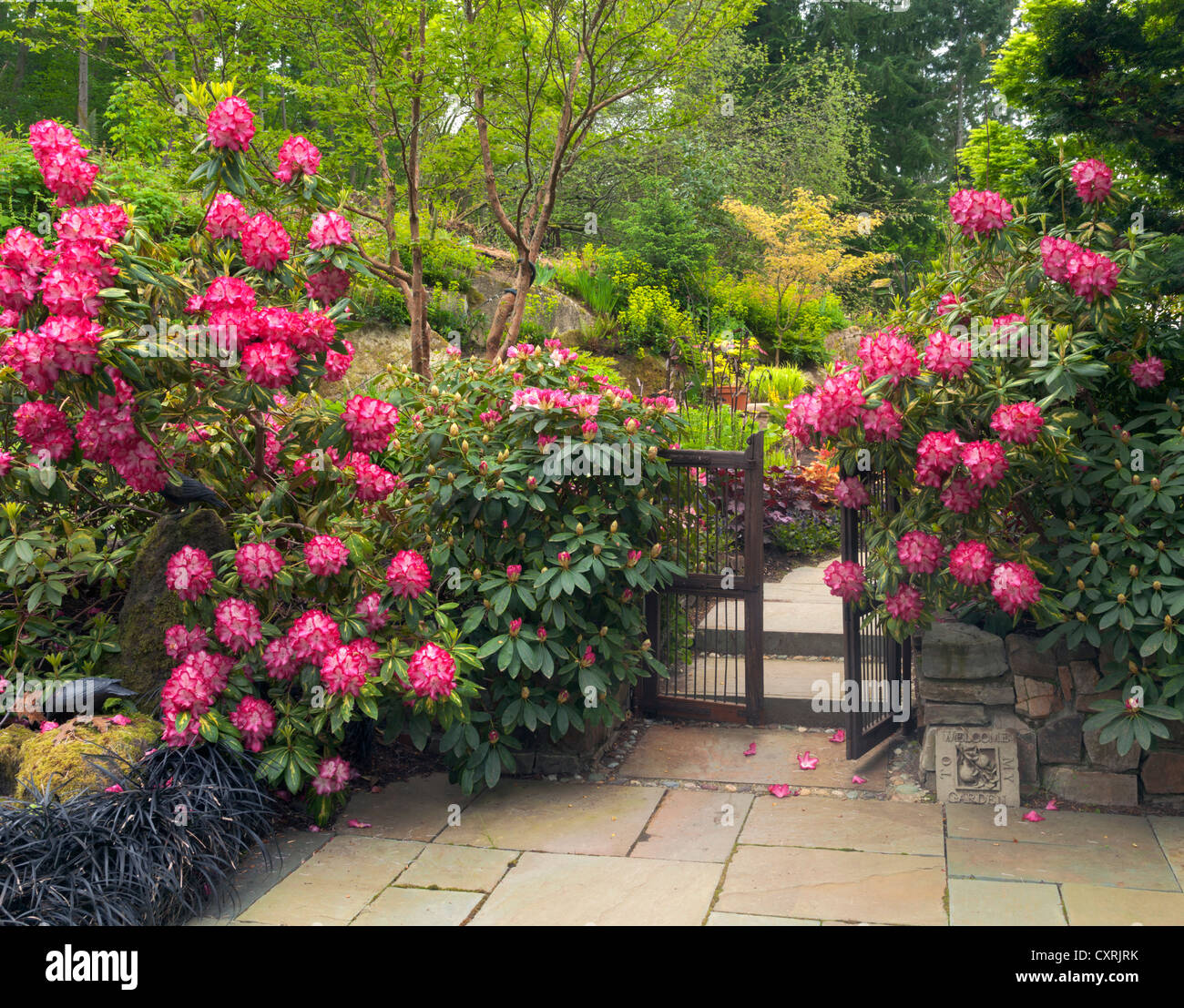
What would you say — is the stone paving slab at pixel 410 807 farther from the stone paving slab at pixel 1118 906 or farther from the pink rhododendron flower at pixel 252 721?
the stone paving slab at pixel 1118 906

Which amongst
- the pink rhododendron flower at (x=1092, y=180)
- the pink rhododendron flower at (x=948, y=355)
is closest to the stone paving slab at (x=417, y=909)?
the pink rhododendron flower at (x=948, y=355)

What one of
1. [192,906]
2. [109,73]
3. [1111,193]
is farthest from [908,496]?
[109,73]

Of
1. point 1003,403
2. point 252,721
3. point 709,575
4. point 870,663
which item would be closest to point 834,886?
point 870,663

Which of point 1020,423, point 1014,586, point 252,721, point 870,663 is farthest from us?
point 870,663

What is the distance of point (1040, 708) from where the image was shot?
3.80 m

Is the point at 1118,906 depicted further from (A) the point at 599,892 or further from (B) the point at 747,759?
(B) the point at 747,759

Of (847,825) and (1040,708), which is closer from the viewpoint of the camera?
(847,825)

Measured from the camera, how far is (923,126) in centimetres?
2400

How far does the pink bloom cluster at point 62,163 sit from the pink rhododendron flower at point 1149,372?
3779 mm

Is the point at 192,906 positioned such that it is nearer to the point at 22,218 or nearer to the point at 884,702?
the point at 884,702

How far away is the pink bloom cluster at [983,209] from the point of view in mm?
3631

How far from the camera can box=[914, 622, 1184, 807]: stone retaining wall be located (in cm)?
371

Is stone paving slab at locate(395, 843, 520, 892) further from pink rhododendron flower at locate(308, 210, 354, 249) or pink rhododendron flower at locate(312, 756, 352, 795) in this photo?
pink rhododendron flower at locate(308, 210, 354, 249)

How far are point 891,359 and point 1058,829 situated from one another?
1782 mm
